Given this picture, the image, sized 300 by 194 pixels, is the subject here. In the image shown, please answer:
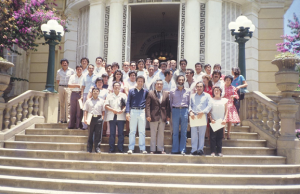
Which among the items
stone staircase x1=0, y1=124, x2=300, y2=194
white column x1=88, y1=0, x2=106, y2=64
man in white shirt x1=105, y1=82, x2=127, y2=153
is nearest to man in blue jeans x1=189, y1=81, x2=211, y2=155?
stone staircase x1=0, y1=124, x2=300, y2=194

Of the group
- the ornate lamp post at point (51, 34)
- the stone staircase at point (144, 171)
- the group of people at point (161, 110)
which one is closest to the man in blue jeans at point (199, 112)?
the group of people at point (161, 110)

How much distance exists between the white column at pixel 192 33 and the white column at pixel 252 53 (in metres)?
2.56

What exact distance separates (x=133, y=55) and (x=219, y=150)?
40.2 feet

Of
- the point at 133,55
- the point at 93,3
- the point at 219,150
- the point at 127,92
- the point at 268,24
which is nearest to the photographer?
the point at 219,150

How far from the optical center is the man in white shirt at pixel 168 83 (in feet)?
26.7

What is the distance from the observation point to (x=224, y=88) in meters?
8.22

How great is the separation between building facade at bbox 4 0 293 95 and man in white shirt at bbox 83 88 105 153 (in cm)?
497

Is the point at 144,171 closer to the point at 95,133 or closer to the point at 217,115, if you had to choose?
the point at 95,133

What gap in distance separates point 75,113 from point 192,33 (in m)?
5.71

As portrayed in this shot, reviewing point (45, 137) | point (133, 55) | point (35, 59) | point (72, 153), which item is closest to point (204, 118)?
point (72, 153)

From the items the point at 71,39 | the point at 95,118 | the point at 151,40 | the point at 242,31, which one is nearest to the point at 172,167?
→ the point at 95,118

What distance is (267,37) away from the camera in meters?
13.9

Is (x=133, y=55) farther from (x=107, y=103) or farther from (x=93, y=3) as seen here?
(x=107, y=103)

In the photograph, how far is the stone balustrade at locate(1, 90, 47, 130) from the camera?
875 cm
